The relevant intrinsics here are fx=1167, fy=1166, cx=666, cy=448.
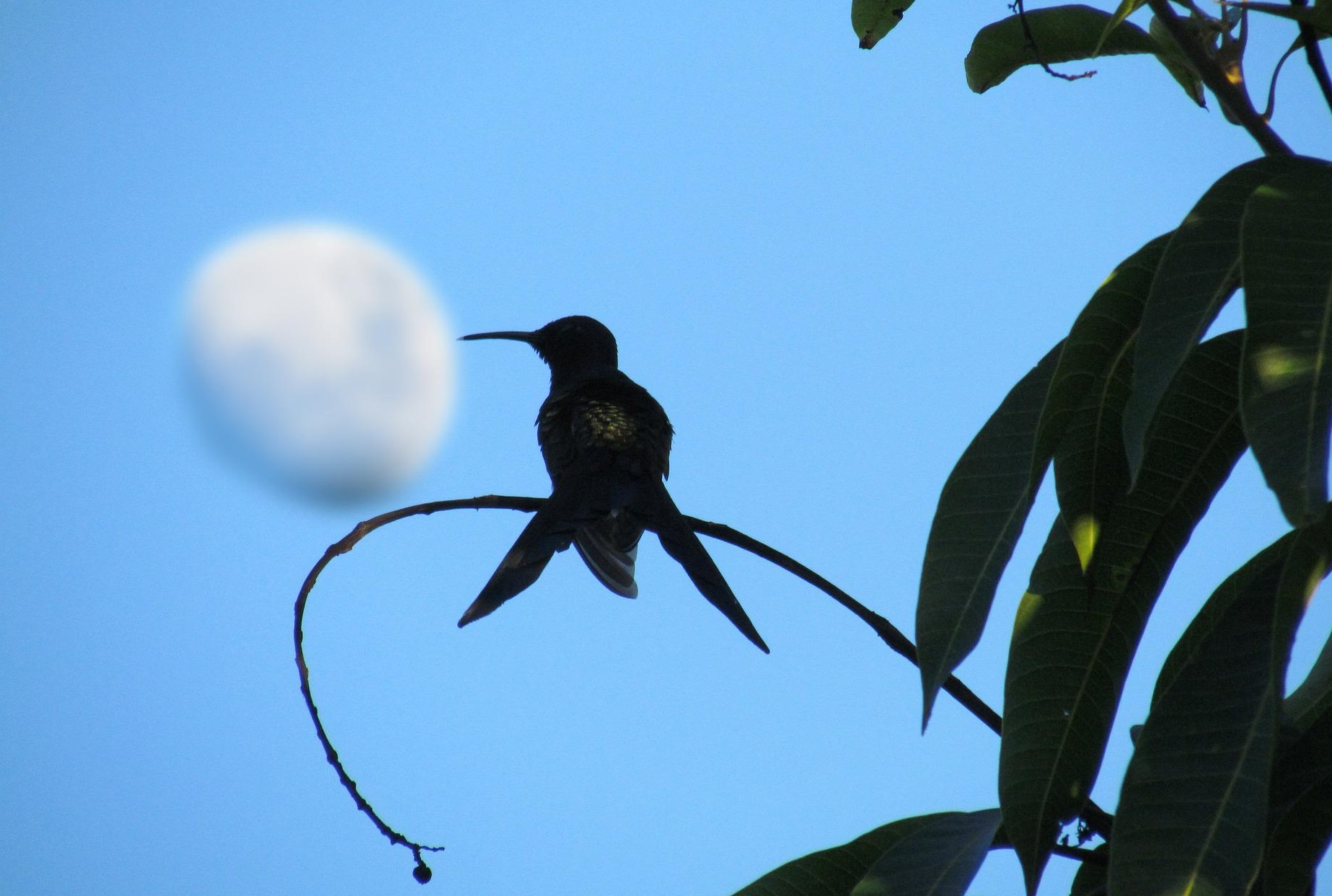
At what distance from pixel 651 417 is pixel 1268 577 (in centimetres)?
324

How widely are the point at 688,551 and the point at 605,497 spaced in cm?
55

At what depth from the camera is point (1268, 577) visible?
1698mm

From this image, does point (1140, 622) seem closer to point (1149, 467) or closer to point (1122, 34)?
point (1149, 467)

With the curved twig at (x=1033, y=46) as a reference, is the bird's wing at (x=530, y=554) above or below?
below

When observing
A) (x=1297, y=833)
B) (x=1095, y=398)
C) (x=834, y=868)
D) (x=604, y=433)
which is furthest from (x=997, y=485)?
(x=604, y=433)

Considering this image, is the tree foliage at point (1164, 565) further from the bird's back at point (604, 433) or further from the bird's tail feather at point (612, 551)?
the bird's back at point (604, 433)

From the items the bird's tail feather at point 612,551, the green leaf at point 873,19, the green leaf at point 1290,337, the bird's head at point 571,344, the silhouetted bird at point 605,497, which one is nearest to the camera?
the green leaf at point 1290,337

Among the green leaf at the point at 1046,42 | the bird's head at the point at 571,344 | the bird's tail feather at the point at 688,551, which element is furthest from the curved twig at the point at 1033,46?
the bird's head at the point at 571,344

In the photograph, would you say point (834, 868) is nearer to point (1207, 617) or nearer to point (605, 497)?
point (1207, 617)

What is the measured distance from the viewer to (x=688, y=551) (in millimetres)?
3576

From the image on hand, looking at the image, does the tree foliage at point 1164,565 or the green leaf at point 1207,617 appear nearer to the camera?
the tree foliage at point 1164,565

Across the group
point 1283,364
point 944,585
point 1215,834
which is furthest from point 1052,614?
point 1283,364

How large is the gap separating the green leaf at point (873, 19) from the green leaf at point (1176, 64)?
0.57m

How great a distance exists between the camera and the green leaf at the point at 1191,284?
138 centimetres
